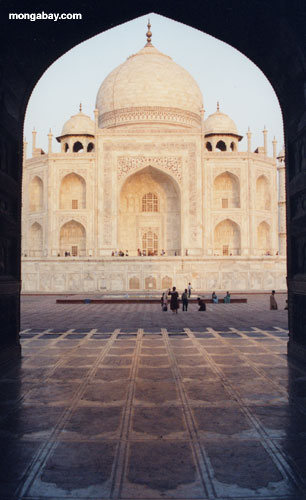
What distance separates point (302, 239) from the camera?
566cm

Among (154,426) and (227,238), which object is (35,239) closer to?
(227,238)

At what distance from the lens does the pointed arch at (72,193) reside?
100 ft

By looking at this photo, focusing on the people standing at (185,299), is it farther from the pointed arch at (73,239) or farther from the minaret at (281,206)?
the minaret at (281,206)

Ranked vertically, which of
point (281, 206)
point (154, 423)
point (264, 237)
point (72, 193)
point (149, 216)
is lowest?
point (154, 423)

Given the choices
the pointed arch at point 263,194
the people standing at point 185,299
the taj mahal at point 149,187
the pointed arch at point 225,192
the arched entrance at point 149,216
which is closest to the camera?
the people standing at point 185,299

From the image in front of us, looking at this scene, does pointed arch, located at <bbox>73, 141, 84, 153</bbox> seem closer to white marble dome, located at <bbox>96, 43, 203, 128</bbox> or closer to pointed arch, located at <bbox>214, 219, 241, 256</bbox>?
white marble dome, located at <bbox>96, 43, 203, 128</bbox>

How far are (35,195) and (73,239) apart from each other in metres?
4.08

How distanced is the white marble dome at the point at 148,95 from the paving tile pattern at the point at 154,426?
2901 centimetres

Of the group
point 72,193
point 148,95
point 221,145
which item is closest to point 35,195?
point 72,193

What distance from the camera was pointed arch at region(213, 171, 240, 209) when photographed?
31.0 meters

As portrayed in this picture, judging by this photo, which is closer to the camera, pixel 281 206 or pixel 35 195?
pixel 35 195

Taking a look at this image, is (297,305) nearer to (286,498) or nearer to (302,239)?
(302,239)

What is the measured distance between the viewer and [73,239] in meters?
31.0

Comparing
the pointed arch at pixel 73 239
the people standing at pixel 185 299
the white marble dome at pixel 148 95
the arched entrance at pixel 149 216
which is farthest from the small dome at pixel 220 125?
the people standing at pixel 185 299
